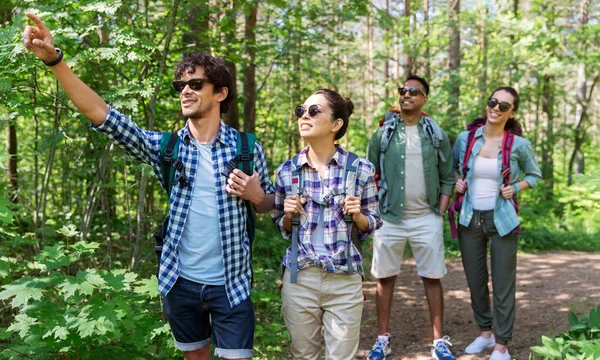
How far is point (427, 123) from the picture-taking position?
478cm

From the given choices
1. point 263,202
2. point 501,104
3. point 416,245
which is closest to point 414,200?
point 416,245

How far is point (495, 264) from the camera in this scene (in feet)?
15.1

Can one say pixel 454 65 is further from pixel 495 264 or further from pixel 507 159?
pixel 495 264

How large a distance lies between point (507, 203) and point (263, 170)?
245cm

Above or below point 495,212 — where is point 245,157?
above

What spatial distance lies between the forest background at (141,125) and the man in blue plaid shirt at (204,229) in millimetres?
541

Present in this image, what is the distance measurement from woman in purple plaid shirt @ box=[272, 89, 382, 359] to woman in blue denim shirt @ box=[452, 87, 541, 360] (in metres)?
1.87

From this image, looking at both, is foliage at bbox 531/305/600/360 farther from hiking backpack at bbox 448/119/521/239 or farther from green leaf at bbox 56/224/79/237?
green leaf at bbox 56/224/79/237

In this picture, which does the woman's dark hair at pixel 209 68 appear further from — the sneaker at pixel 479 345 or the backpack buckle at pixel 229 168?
the sneaker at pixel 479 345

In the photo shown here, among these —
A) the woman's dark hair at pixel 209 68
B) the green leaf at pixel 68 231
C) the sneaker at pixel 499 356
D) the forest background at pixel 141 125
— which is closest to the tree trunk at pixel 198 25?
the forest background at pixel 141 125

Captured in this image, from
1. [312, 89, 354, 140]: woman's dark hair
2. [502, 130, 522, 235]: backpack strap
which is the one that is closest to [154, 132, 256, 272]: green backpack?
[312, 89, 354, 140]: woman's dark hair

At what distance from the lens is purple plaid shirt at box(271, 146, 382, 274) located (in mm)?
3035

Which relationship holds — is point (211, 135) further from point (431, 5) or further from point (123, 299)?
point (431, 5)

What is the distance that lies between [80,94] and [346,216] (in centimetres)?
154
